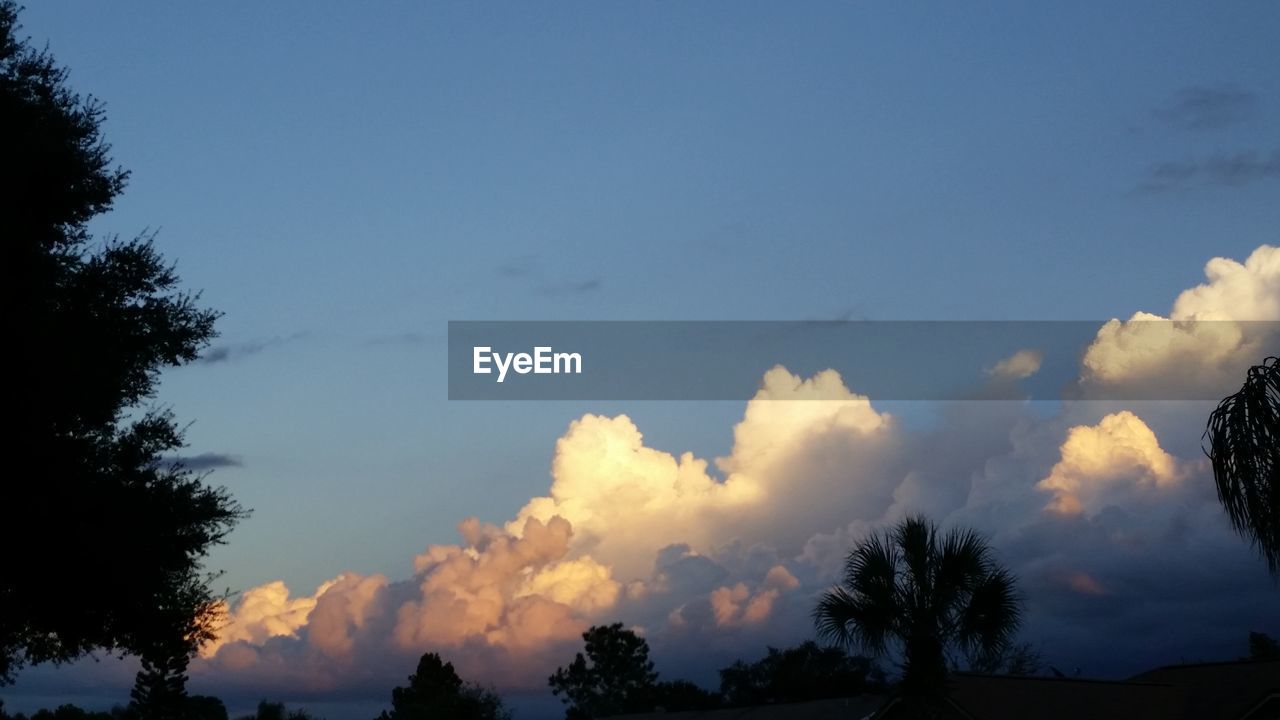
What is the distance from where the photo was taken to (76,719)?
68812mm

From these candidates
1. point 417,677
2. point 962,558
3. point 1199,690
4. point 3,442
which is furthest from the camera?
point 417,677

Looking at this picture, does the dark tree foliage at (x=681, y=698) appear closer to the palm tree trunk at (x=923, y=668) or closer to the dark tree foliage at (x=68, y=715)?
the dark tree foliage at (x=68, y=715)

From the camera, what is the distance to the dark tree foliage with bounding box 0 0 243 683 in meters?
20.7

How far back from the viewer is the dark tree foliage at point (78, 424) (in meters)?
20.7

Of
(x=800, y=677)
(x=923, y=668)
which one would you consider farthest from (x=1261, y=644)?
(x=923, y=668)

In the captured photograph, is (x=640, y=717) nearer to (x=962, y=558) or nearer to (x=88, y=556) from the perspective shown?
Answer: (x=962, y=558)

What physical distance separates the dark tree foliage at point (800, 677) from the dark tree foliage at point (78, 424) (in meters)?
77.5

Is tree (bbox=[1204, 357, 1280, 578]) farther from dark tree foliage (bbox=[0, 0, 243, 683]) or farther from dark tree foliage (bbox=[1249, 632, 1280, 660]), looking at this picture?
dark tree foliage (bbox=[1249, 632, 1280, 660])

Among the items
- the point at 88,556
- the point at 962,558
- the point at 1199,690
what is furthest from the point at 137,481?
the point at 1199,690

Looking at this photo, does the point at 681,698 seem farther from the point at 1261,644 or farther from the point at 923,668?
the point at 923,668

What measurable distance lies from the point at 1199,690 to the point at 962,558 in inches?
747

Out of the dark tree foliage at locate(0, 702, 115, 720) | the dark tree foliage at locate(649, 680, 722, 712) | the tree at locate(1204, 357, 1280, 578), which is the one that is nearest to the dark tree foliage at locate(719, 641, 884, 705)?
the dark tree foliage at locate(649, 680, 722, 712)

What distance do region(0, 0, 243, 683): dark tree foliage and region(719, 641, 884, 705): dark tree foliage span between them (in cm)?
7751

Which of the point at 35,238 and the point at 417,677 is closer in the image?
the point at 35,238
